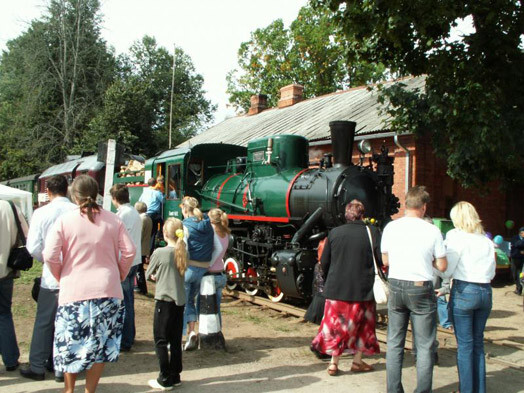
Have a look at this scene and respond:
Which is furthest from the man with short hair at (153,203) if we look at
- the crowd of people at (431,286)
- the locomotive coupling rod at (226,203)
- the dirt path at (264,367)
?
the crowd of people at (431,286)

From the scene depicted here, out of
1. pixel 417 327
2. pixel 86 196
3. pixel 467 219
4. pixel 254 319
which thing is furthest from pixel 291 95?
pixel 86 196

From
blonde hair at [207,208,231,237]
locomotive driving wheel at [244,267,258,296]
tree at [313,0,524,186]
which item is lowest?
locomotive driving wheel at [244,267,258,296]

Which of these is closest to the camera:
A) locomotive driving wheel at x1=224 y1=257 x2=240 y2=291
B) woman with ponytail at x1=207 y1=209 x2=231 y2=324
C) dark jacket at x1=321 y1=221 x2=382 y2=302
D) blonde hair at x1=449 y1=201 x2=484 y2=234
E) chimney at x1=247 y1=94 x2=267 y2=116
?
blonde hair at x1=449 y1=201 x2=484 y2=234

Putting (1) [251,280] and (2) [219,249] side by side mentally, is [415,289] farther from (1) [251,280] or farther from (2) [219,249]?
(1) [251,280]

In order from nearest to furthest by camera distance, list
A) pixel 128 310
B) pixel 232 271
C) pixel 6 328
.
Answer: pixel 6 328 < pixel 128 310 < pixel 232 271

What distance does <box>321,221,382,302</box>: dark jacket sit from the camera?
5.19 m

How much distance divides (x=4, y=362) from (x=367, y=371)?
3.84 meters

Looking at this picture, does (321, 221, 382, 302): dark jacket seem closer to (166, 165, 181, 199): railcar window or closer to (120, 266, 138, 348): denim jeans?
Answer: (120, 266, 138, 348): denim jeans

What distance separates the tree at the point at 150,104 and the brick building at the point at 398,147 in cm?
1097

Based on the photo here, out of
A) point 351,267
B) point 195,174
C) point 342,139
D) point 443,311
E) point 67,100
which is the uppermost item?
point 67,100

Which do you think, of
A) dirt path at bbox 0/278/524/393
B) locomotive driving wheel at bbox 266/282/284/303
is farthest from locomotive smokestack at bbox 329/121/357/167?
dirt path at bbox 0/278/524/393

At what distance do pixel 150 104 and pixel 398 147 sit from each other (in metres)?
22.4

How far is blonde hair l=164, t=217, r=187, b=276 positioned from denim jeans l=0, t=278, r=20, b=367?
170cm

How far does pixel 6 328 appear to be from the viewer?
503cm
